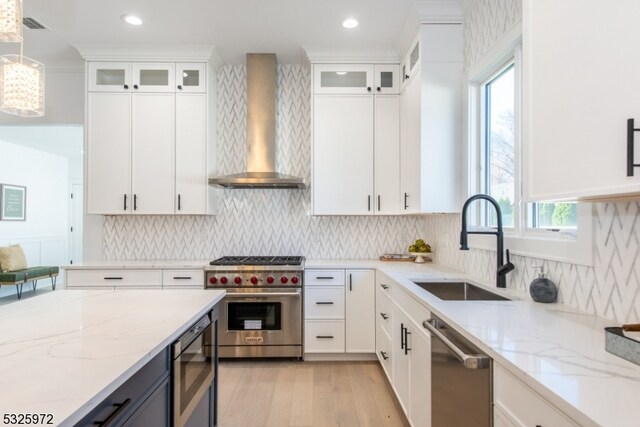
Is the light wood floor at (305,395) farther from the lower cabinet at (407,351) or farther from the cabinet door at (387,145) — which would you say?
the cabinet door at (387,145)

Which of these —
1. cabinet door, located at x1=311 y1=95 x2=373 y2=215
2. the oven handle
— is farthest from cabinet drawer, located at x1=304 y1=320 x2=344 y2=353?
cabinet door, located at x1=311 y1=95 x2=373 y2=215

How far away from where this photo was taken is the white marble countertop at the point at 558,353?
2.40 ft

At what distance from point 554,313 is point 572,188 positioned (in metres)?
0.63

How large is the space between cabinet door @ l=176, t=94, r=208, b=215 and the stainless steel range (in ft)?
2.26

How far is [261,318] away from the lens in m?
3.15

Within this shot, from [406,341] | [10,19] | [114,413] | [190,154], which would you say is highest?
[10,19]

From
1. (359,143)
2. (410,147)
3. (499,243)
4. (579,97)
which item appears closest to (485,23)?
(410,147)

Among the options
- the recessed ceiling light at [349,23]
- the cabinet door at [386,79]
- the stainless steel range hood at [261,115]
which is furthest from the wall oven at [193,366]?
the cabinet door at [386,79]

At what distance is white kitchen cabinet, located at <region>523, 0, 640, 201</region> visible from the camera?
91 centimetres

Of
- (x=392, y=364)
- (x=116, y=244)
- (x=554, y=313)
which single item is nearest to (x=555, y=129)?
(x=554, y=313)

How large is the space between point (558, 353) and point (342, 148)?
262 cm

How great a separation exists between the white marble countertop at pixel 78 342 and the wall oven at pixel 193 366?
3.7 inches

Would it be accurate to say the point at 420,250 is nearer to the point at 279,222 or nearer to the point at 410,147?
the point at 410,147

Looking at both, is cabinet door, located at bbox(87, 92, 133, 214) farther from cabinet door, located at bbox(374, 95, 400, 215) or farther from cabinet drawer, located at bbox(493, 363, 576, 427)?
cabinet drawer, located at bbox(493, 363, 576, 427)
